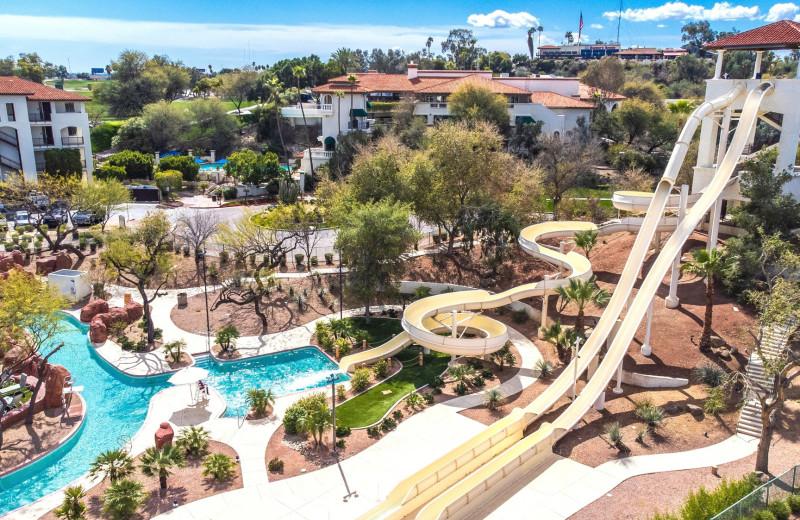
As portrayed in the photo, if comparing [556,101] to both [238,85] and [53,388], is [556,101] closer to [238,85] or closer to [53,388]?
[238,85]

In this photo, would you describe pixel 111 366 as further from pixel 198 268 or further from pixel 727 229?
pixel 727 229

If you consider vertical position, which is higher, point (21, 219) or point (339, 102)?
point (339, 102)

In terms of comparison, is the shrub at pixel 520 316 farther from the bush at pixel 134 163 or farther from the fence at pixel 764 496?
the bush at pixel 134 163

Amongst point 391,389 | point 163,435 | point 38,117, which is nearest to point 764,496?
point 391,389

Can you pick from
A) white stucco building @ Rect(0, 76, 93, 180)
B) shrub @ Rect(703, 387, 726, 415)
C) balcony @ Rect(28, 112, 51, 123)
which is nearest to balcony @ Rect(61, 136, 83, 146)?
white stucco building @ Rect(0, 76, 93, 180)

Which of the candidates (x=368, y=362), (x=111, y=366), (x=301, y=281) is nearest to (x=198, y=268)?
(x=301, y=281)

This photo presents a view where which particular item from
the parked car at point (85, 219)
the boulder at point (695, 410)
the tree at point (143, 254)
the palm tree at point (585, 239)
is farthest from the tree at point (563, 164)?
the parked car at point (85, 219)

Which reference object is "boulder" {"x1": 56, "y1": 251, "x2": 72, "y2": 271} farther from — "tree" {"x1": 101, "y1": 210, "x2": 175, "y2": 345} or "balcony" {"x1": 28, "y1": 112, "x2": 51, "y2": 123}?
"balcony" {"x1": 28, "y1": 112, "x2": 51, "y2": 123}
